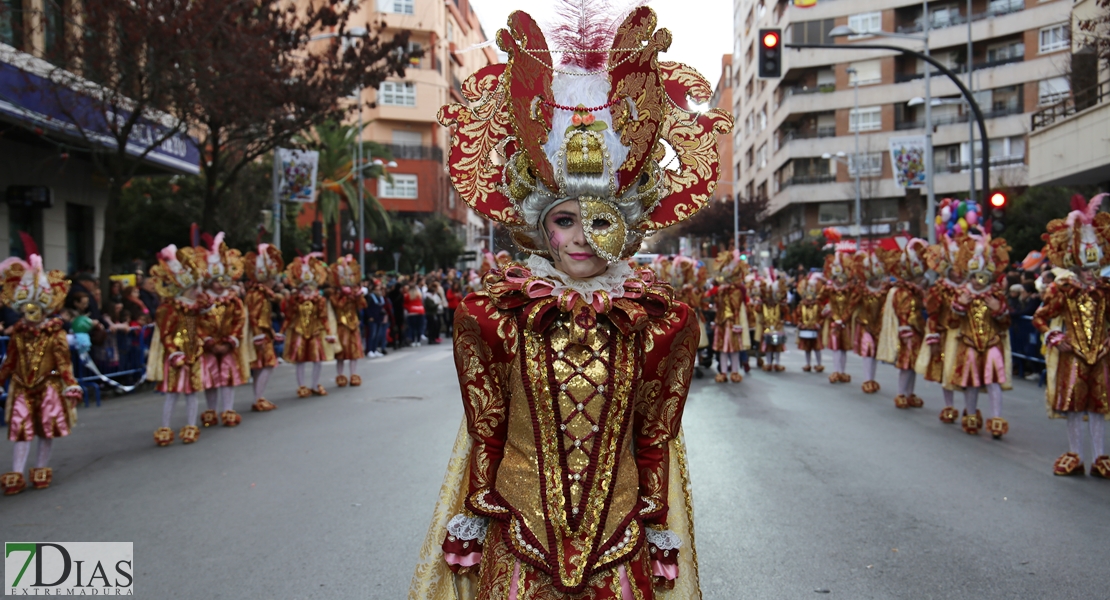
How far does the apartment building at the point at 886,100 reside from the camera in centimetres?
4706

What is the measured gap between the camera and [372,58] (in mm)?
18578

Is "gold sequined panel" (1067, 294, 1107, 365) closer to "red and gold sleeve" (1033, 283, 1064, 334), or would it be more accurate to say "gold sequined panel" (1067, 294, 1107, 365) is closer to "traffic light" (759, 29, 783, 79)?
"red and gold sleeve" (1033, 283, 1064, 334)

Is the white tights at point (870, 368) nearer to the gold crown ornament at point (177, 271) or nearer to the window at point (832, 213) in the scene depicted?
the gold crown ornament at point (177, 271)

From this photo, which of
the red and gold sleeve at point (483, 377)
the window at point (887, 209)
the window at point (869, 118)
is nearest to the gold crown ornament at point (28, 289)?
the red and gold sleeve at point (483, 377)

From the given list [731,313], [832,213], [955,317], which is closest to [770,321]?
[731,313]

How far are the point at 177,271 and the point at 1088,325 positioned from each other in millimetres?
8988

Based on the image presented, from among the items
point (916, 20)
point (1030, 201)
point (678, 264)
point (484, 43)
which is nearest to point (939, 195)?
point (916, 20)

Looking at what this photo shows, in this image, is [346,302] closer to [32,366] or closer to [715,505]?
[32,366]

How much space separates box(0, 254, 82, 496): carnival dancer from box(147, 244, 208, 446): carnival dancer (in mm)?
1946

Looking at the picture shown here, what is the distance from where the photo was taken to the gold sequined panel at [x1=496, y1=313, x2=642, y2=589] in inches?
103

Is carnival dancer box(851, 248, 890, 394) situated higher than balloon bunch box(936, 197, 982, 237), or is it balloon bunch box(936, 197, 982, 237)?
balloon bunch box(936, 197, 982, 237)

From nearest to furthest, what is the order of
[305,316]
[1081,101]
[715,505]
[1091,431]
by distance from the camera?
[715,505], [1091,431], [305,316], [1081,101]

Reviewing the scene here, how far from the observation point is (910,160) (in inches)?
969

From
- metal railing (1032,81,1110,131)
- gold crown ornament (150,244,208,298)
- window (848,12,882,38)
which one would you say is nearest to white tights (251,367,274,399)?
gold crown ornament (150,244,208,298)
